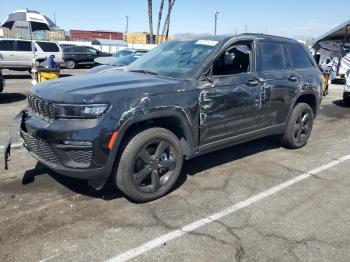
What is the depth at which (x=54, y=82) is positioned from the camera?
13.8 ft

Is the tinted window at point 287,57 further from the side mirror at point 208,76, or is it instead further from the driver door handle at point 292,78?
the side mirror at point 208,76

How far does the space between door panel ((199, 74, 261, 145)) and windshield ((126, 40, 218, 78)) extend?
0.36 m

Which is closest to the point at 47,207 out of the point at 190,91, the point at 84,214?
the point at 84,214

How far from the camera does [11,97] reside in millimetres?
11180

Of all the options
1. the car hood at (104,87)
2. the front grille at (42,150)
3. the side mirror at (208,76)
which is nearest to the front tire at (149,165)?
the car hood at (104,87)

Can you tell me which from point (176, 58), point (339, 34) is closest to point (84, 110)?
point (176, 58)

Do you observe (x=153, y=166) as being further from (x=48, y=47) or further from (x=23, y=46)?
(x=48, y=47)

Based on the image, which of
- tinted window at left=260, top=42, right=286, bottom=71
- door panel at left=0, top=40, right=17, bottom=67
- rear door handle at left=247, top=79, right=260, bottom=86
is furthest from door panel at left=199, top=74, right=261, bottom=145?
door panel at left=0, top=40, right=17, bottom=67

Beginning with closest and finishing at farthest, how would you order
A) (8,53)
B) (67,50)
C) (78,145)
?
(78,145) → (8,53) → (67,50)

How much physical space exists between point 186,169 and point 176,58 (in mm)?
1530

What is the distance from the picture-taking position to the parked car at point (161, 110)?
3555 millimetres

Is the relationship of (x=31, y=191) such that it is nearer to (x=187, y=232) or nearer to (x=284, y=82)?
(x=187, y=232)

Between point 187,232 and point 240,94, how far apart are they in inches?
80.5

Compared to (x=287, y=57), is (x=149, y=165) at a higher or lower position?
lower
